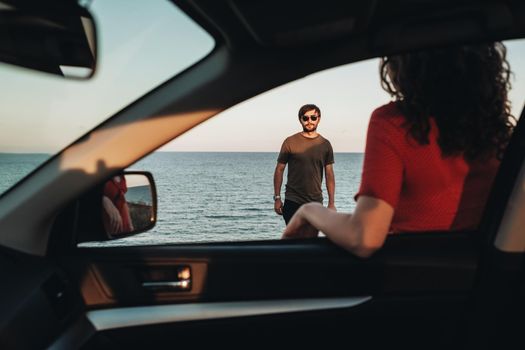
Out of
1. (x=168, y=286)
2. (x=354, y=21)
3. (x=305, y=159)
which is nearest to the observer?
(x=354, y=21)

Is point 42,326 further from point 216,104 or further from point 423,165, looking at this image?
point 423,165

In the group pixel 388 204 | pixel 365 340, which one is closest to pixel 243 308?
pixel 365 340

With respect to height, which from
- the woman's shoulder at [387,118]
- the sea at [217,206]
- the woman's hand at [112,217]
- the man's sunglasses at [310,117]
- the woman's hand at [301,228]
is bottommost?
the sea at [217,206]

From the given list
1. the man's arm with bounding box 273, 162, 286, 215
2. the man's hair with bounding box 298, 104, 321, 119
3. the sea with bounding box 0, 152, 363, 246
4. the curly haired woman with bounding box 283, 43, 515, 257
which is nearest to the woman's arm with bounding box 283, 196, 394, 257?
the curly haired woman with bounding box 283, 43, 515, 257

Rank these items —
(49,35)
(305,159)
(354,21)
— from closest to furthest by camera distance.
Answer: (49,35)
(354,21)
(305,159)

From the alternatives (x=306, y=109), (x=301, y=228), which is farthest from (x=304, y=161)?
(x=301, y=228)

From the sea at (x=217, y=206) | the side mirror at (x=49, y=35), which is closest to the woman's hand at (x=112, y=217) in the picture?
the side mirror at (x=49, y=35)

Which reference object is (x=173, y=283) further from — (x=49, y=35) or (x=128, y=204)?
(x=49, y=35)

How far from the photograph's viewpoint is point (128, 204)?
69.9 inches

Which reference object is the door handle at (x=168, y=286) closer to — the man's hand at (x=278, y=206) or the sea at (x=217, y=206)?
the man's hand at (x=278, y=206)

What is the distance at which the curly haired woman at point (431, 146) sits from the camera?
1.72m

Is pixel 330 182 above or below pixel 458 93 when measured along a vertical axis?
below

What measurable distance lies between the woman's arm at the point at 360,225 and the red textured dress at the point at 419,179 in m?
0.04

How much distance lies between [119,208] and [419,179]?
106 centimetres
